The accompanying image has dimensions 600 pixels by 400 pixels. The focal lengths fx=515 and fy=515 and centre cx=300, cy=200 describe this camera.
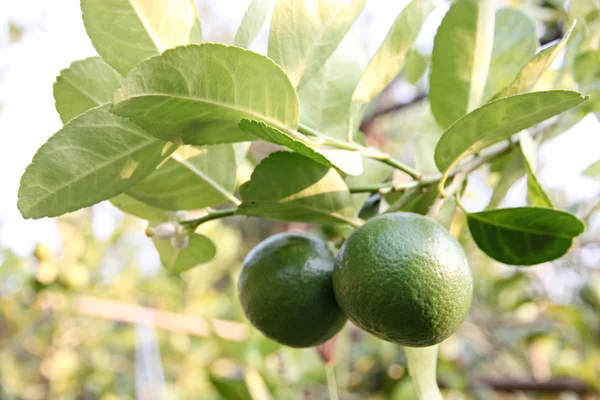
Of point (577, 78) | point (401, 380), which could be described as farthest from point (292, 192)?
point (401, 380)

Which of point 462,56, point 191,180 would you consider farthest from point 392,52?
point 191,180

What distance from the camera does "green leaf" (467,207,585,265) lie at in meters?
0.62

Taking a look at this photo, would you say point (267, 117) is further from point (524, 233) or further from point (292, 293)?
point (524, 233)

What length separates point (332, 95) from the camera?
0.79 metres

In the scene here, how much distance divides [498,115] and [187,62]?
346 mm

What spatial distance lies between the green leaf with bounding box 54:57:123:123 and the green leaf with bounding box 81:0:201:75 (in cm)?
9

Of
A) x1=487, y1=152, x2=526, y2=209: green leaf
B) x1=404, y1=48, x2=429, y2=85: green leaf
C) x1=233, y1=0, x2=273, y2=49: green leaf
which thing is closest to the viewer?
x1=233, y1=0, x2=273, y2=49: green leaf

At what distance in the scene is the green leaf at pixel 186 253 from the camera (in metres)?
0.79

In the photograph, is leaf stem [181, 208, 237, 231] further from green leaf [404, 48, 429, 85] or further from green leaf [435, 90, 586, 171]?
green leaf [404, 48, 429, 85]

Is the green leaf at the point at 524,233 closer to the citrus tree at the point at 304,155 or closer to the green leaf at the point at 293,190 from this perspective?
the citrus tree at the point at 304,155

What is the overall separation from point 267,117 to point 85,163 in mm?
207

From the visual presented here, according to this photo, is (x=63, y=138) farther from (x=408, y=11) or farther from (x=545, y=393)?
(x=545, y=393)

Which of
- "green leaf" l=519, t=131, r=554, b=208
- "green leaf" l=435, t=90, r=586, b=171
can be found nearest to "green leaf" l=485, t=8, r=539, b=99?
"green leaf" l=519, t=131, r=554, b=208

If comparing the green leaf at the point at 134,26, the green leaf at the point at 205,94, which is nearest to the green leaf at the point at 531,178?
the green leaf at the point at 205,94
